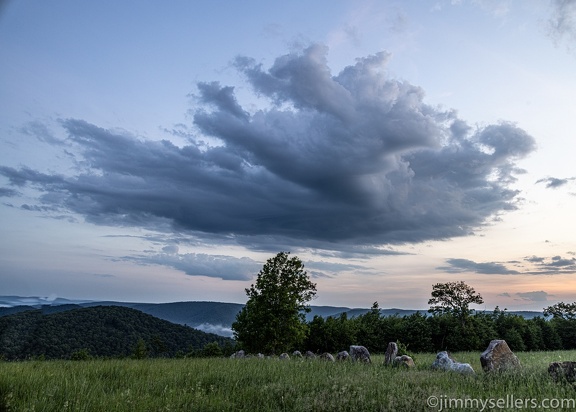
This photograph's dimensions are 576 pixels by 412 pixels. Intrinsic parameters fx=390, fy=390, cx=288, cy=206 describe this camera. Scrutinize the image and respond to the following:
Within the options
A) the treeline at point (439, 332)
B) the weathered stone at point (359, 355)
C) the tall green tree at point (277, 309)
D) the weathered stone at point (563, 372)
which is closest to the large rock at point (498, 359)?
the weathered stone at point (563, 372)

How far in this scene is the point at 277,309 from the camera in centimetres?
3975

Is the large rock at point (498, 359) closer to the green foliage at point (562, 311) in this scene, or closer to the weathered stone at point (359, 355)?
the weathered stone at point (359, 355)

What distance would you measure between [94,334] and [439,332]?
97.1 meters

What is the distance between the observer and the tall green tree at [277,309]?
39.4m

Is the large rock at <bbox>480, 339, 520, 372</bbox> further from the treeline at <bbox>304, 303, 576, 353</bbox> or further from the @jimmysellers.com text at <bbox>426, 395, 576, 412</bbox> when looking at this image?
the treeline at <bbox>304, 303, 576, 353</bbox>

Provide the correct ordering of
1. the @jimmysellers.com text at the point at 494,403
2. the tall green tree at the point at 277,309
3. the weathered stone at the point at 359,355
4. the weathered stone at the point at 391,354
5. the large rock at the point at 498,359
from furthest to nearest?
the tall green tree at the point at 277,309 → the weathered stone at the point at 359,355 → the weathered stone at the point at 391,354 → the large rock at the point at 498,359 → the @jimmysellers.com text at the point at 494,403

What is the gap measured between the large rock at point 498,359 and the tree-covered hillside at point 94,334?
293ft

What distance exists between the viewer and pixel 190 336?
12650cm

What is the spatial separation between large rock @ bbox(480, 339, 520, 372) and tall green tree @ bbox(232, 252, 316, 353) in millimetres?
26136

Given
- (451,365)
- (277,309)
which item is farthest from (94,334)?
(451,365)

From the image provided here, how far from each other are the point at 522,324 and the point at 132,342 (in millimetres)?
96766

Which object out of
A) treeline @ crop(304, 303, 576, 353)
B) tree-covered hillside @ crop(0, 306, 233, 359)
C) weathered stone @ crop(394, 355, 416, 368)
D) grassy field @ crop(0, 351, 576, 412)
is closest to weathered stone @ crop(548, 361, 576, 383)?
grassy field @ crop(0, 351, 576, 412)

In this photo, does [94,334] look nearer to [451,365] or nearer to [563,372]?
[451,365]

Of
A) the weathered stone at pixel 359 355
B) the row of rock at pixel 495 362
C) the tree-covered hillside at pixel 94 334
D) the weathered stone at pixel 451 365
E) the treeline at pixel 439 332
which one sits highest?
the row of rock at pixel 495 362
